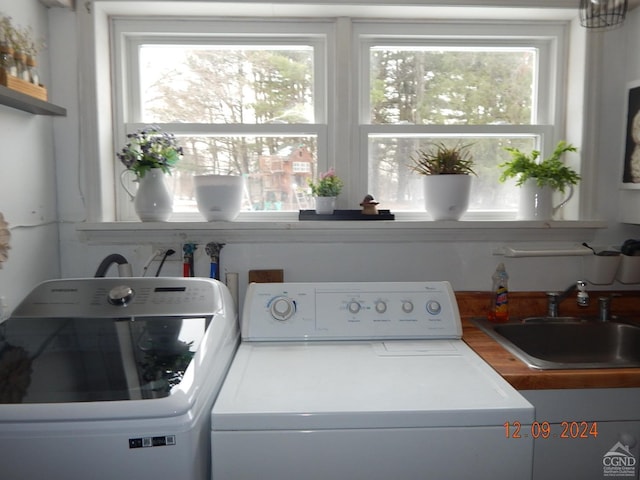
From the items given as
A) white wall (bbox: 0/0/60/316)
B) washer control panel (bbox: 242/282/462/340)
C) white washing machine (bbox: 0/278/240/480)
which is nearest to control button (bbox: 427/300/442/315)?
washer control panel (bbox: 242/282/462/340)

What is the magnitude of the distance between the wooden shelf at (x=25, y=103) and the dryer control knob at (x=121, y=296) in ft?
1.86

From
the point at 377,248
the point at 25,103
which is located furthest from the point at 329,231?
the point at 25,103

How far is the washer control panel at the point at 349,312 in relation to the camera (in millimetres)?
1396

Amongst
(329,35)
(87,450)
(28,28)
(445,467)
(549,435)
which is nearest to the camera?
(87,450)

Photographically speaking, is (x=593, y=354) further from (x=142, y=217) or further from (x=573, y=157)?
(x=142, y=217)

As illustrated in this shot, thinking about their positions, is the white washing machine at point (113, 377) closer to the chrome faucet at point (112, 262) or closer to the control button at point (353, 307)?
the chrome faucet at point (112, 262)

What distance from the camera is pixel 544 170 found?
1672 mm

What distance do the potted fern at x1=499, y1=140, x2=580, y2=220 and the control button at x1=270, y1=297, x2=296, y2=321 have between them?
95cm

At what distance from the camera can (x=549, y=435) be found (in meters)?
1.21

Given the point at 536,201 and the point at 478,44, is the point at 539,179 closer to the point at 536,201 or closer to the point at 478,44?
the point at 536,201

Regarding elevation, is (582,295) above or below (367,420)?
above

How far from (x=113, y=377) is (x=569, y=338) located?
1495 mm

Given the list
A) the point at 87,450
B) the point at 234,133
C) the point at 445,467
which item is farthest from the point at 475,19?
the point at 87,450

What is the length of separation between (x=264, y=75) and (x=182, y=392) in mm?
1312
